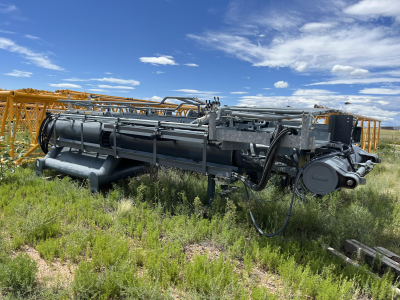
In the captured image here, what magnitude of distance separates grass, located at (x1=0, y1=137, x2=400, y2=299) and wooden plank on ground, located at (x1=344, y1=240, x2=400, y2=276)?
0.62ft

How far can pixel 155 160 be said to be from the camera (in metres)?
5.64

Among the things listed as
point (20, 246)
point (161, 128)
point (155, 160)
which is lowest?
point (20, 246)

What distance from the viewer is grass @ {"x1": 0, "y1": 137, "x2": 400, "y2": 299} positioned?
304 centimetres

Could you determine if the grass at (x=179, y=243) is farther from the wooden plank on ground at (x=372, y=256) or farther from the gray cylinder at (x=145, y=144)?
the gray cylinder at (x=145, y=144)

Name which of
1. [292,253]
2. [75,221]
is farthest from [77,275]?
[292,253]

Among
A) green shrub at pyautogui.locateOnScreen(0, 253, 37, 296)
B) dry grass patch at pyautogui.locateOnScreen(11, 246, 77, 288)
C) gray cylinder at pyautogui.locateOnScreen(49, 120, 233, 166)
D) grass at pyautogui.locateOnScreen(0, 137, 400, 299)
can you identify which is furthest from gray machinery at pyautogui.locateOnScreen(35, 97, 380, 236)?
green shrub at pyautogui.locateOnScreen(0, 253, 37, 296)

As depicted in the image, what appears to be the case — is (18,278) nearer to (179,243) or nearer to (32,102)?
(179,243)

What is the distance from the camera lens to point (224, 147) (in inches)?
167

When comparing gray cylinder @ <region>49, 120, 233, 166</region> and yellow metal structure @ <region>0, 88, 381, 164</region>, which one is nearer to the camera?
gray cylinder @ <region>49, 120, 233, 166</region>

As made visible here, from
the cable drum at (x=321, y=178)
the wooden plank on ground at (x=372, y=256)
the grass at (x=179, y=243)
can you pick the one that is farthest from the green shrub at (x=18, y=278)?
the wooden plank on ground at (x=372, y=256)

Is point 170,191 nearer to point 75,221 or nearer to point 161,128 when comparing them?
point 161,128

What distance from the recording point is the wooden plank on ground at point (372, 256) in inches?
154

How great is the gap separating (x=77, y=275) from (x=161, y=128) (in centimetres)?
307

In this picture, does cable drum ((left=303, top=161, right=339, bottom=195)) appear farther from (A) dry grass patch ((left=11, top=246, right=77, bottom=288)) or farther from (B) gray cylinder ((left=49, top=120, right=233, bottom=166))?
(A) dry grass patch ((left=11, top=246, right=77, bottom=288))
